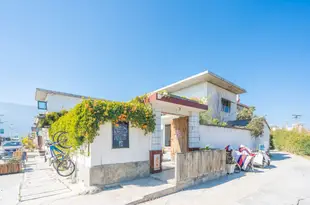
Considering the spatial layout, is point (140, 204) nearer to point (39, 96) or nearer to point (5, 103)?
point (39, 96)

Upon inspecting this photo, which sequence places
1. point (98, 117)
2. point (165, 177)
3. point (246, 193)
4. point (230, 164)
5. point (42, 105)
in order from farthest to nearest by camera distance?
1. point (42, 105)
2. point (230, 164)
3. point (165, 177)
4. point (246, 193)
5. point (98, 117)

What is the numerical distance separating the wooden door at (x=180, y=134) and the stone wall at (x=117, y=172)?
9.73 feet

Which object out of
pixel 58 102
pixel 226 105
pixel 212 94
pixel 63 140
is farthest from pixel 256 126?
pixel 58 102

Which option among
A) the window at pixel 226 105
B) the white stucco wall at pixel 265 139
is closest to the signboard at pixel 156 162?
the window at pixel 226 105

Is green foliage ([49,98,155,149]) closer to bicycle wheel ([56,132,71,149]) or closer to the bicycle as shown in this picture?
bicycle wheel ([56,132,71,149])

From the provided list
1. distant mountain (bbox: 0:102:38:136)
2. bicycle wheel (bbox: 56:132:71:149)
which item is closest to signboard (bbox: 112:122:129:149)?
bicycle wheel (bbox: 56:132:71:149)

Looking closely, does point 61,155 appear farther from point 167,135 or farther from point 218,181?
point 167,135

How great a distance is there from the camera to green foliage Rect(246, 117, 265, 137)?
44.9 ft

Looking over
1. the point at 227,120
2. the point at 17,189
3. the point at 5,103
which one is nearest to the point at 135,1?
the point at 17,189

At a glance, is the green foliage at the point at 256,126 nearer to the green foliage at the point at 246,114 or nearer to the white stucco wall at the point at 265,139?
the white stucco wall at the point at 265,139

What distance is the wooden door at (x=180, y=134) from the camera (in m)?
8.48

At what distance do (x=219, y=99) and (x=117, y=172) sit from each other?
1228cm

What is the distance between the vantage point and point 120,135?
570 centimetres

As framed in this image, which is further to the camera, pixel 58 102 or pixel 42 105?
pixel 58 102
